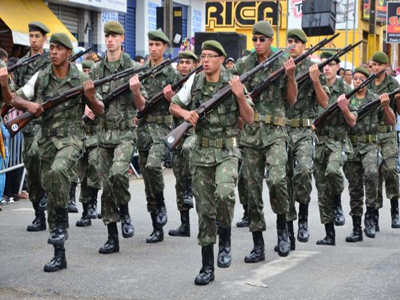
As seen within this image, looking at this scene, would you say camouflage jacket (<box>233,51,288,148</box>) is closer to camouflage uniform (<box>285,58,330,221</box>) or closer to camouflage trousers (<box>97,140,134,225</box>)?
camouflage uniform (<box>285,58,330,221</box>)

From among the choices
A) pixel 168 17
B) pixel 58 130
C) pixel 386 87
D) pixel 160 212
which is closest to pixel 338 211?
pixel 386 87

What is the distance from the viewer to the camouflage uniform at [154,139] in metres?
10.3

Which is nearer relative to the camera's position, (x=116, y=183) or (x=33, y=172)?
(x=116, y=183)

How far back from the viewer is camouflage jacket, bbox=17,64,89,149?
29.1 ft

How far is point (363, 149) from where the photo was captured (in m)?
11.4

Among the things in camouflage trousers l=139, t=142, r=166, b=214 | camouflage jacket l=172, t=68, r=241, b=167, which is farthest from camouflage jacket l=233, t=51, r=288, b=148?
camouflage trousers l=139, t=142, r=166, b=214

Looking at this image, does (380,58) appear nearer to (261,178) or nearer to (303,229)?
(303,229)

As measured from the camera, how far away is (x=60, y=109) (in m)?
8.89

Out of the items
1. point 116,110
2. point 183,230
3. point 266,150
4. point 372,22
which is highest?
point 372,22

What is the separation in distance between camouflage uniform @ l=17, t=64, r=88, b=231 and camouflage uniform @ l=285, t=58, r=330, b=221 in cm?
221

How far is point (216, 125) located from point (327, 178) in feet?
9.34

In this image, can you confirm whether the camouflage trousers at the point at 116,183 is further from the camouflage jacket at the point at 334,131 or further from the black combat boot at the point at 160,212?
the camouflage jacket at the point at 334,131

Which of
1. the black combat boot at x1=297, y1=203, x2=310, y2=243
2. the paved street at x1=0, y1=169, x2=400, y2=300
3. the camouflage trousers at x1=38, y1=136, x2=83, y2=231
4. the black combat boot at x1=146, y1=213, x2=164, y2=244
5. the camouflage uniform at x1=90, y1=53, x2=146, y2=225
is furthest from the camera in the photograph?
the black combat boot at x1=297, y1=203, x2=310, y2=243

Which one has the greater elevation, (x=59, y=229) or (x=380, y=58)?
(x=380, y=58)
